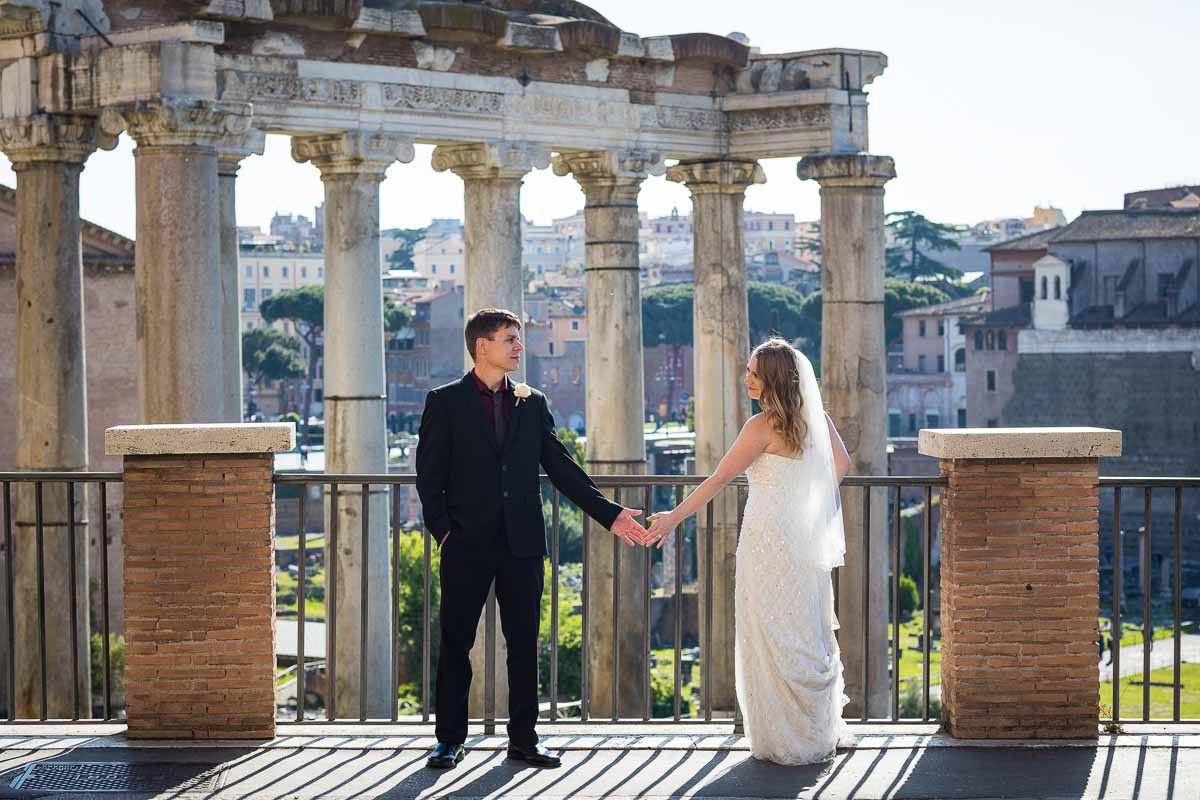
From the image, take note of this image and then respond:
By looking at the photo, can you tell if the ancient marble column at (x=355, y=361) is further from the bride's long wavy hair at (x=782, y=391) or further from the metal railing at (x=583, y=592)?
the bride's long wavy hair at (x=782, y=391)

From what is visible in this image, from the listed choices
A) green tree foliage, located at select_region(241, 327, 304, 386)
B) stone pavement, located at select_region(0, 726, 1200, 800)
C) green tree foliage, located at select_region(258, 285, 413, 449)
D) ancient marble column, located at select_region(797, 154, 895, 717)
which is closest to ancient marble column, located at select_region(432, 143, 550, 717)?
ancient marble column, located at select_region(797, 154, 895, 717)

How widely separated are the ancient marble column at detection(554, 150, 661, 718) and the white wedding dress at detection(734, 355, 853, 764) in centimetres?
902

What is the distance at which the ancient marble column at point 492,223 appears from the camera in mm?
16391

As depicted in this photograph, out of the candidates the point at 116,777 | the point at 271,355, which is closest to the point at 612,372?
the point at 116,777

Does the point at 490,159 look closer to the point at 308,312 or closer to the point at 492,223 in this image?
the point at 492,223

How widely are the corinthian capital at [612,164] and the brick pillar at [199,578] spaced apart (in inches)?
345

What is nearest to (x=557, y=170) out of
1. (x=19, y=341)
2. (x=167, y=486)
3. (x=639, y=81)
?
(x=639, y=81)

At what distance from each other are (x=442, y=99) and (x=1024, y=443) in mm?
8228

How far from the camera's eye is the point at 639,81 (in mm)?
17609

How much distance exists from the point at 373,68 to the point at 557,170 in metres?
2.76

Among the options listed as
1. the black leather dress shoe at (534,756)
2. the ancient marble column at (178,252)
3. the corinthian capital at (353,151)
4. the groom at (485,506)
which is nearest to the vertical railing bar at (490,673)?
the black leather dress shoe at (534,756)

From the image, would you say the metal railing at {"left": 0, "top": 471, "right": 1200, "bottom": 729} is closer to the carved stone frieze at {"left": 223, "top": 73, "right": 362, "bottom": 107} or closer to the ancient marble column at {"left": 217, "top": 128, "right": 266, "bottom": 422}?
the ancient marble column at {"left": 217, "top": 128, "right": 266, "bottom": 422}

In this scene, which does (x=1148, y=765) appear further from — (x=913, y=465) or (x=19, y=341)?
(x=913, y=465)

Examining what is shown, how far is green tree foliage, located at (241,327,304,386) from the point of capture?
104125mm
